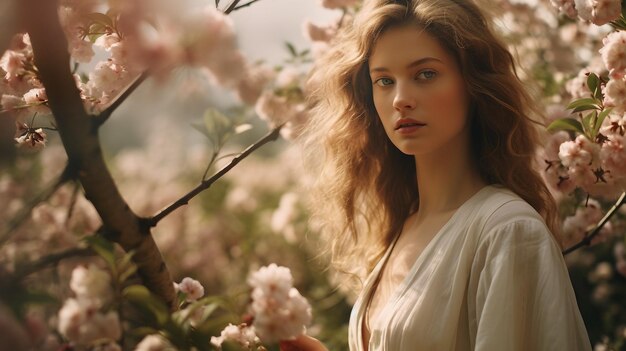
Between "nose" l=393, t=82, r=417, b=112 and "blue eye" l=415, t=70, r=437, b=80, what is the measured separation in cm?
4

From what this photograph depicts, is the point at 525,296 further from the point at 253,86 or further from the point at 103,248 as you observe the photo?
the point at 253,86

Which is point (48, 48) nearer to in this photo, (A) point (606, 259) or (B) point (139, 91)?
(B) point (139, 91)

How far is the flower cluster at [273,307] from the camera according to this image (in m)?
1.16

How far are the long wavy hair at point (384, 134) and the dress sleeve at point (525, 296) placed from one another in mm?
332

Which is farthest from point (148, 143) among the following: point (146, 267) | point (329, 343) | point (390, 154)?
point (146, 267)

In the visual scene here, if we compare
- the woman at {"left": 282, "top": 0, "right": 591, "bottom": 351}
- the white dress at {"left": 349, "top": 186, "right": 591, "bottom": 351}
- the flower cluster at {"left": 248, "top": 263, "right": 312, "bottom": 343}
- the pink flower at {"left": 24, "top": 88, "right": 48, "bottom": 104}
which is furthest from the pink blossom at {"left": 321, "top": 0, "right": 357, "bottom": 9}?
the flower cluster at {"left": 248, "top": 263, "right": 312, "bottom": 343}

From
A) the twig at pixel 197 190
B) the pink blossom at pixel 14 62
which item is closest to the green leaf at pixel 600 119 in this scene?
the twig at pixel 197 190

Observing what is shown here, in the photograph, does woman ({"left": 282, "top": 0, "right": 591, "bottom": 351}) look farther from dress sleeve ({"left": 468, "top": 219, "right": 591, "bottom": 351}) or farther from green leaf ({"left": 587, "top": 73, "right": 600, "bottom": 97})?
green leaf ({"left": 587, "top": 73, "right": 600, "bottom": 97})

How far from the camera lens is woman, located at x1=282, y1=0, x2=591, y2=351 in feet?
4.77

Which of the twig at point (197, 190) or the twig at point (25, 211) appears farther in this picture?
the twig at point (197, 190)

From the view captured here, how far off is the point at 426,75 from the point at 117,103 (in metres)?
0.75

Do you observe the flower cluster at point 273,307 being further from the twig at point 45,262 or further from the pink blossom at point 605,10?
the pink blossom at point 605,10

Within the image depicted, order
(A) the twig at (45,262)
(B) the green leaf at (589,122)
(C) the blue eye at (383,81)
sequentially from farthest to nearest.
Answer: (B) the green leaf at (589,122)
(C) the blue eye at (383,81)
(A) the twig at (45,262)

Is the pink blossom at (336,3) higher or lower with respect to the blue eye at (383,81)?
higher
